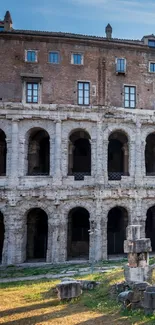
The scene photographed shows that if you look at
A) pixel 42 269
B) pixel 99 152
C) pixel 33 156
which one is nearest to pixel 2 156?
pixel 33 156

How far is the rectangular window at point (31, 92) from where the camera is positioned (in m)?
24.7

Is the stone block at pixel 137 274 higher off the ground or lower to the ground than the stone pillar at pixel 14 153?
lower

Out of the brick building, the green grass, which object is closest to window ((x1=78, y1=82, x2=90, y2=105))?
the brick building

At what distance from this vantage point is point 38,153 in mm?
26844

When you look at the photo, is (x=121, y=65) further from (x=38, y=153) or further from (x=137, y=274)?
(x=137, y=274)

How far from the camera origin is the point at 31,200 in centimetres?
2386

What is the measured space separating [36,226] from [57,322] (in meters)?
15.6

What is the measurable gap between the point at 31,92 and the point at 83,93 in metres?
3.83

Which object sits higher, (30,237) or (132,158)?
(132,158)

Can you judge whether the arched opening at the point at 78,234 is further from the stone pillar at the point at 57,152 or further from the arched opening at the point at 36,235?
the stone pillar at the point at 57,152

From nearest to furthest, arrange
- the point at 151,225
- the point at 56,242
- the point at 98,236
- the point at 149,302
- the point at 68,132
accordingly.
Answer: the point at 149,302 → the point at 56,242 → the point at 98,236 → the point at 68,132 → the point at 151,225

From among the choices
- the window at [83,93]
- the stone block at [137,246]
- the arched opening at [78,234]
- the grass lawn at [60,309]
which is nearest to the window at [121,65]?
the window at [83,93]

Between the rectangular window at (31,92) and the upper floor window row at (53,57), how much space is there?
1.91 meters

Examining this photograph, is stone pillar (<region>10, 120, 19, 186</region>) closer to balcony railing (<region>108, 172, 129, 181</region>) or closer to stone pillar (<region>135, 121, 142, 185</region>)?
balcony railing (<region>108, 172, 129, 181</region>)
